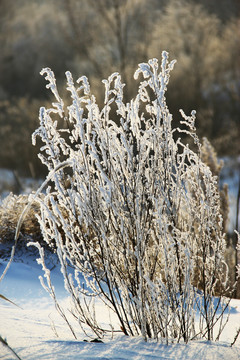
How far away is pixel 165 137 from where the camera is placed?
65.6 inches

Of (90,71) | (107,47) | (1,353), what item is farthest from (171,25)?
(1,353)

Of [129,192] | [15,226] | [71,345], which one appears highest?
[129,192]

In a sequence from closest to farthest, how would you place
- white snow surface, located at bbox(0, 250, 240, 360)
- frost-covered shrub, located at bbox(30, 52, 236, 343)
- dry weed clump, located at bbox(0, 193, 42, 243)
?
1. white snow surface, located at bbox(0, 250, 240, 360)
2. frost-covered shrub, located at bbox(30, 52, 236, 343)
3. dry weed clump, located at bbox(0, 193, 42, 243)

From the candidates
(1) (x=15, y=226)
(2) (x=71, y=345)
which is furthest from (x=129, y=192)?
(1) (x=15, y=226)

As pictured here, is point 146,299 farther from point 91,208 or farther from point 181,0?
point 181,0

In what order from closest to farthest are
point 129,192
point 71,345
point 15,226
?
point 71,345 → point 129,192 → point 15,226

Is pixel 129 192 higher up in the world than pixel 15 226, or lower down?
→ higher up

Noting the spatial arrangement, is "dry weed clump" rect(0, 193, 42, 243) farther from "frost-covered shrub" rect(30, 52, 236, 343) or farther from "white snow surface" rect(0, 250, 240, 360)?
"frost-covered shrub" rect(30, 52, 236, 343)

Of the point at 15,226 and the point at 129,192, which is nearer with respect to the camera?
the point at 129,192

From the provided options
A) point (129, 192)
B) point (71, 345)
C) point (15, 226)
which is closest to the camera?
point (71, 345)

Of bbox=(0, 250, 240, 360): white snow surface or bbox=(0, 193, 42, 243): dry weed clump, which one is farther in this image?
bbox=(0, 193, 42, 243): dry weed clump

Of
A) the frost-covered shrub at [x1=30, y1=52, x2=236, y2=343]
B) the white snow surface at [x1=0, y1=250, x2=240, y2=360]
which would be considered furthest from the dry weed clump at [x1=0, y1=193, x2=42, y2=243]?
the frost-covered shrub at [x1=30, y1=52, x2=236, y2=343]

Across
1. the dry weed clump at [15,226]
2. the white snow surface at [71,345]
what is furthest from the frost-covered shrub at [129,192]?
the dry weed clump at [15,226]

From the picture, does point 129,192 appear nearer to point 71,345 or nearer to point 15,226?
point 71,345
